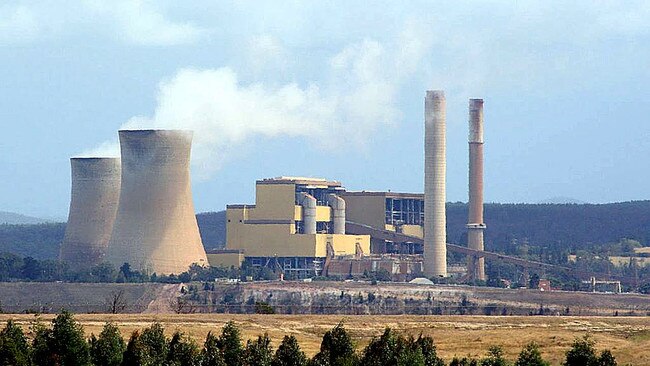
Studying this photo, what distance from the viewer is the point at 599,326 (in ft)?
199

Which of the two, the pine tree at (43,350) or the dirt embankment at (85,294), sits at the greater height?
the dirt embankment at (85,294)

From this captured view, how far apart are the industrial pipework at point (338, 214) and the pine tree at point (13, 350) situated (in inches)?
3218

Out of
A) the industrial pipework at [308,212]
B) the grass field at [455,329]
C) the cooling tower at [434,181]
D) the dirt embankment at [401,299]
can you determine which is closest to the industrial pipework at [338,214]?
the industrial pipework at [308,212]

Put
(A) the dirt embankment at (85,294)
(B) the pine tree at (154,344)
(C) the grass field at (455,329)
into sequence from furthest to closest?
(A) the dirt embankment at (85,294)
(C) the grass field at (455,329)
(B) the pine tree at (154,344)

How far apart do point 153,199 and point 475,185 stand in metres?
34.5

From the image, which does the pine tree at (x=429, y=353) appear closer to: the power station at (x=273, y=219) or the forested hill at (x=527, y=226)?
the power station at (x=273, y=219)

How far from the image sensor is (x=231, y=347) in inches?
1366

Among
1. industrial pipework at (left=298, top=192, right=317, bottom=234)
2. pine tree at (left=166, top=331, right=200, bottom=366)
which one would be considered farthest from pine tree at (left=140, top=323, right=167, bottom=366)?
industrial pipework at (left=298, top=192, right=317, bottom=234)

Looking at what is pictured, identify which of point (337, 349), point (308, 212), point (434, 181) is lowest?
point (337, 349)

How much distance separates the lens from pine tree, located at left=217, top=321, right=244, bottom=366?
1342 inches

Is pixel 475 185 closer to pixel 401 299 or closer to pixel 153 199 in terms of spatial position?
pixel 401 299

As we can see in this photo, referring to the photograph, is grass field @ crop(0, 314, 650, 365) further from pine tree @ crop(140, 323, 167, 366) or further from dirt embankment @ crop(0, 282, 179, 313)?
dirt embankment @ crop(0, 282, 179, 313)

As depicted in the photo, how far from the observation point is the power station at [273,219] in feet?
305

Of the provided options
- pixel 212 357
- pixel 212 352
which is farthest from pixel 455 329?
pixel 212 357
